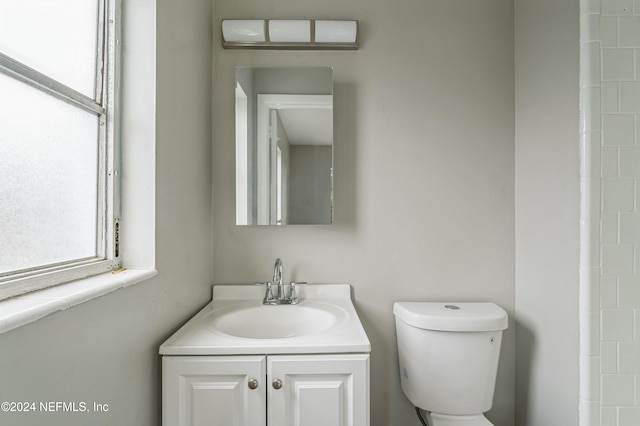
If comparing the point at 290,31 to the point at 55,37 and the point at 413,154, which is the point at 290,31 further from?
the point at 55,37

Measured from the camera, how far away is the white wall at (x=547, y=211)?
983 mm

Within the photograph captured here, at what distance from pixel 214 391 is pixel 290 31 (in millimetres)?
1350

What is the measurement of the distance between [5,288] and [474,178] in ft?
4.95

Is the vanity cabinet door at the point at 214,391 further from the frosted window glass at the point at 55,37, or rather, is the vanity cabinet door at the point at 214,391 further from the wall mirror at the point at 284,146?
the frosted window glass at the point at 55,37

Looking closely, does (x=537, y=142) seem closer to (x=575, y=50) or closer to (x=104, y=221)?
(x=575, y=50)

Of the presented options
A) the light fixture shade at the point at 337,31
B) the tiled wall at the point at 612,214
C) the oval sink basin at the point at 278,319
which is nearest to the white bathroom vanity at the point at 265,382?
the oval sink basin at the point at 278,319

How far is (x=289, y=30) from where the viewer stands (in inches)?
49.6

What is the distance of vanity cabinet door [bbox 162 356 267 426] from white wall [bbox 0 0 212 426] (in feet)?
0.25

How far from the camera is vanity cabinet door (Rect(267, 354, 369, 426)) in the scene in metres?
0.85

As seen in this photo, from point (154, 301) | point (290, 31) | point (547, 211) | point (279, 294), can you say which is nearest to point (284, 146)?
point (290, 31)

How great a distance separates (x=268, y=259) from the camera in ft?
4.37

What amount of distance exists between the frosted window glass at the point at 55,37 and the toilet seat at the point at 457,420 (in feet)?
5.08

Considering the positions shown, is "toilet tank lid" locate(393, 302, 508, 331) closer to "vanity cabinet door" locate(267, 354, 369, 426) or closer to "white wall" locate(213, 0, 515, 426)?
"white wall" locate(213, 0, 515, 426)

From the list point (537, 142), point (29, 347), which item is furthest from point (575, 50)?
point (29, 347)
